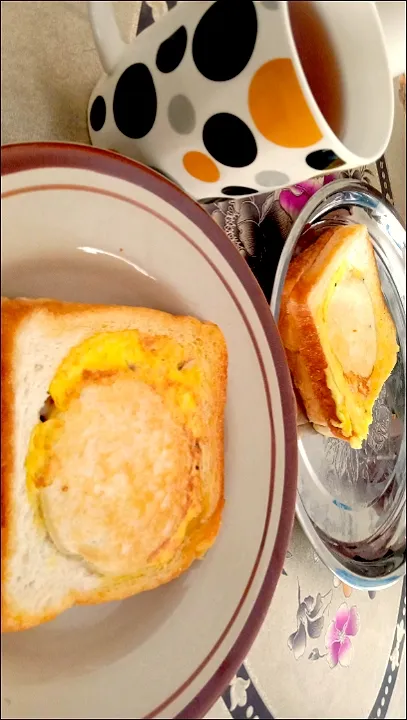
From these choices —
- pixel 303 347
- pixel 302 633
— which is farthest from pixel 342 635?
pixel 303 347

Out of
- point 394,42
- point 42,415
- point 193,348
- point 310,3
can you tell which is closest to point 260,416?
point 193,348

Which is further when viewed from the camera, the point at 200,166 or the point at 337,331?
the point at 337,331

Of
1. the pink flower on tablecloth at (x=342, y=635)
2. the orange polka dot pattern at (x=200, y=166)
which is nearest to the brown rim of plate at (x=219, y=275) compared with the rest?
the orange polka dot pattern at (x=200, y=166)

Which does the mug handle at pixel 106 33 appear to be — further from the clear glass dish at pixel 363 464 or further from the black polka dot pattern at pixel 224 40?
the clear glass dish at pixel 363 464

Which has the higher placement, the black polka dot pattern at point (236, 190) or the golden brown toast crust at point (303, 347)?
the black polka dot pattern at point (236, 190)

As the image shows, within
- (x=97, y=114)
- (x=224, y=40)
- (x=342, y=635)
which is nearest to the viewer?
(x=224, y=40)

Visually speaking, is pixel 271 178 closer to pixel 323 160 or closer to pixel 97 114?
pixel 323 160
